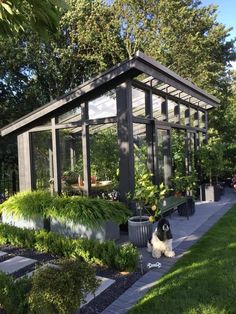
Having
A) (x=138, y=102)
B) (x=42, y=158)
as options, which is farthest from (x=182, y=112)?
(x=42, y=158)

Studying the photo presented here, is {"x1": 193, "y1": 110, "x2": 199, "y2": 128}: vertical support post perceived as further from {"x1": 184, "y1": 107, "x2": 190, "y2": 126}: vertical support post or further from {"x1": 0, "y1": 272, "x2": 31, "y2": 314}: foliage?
{"x1": 0, "y1": 272, "x2": 31, "y2": 314}: foliage

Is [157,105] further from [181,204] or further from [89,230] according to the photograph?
[89,230]

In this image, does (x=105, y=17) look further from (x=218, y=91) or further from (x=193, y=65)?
(x=218, y=91)

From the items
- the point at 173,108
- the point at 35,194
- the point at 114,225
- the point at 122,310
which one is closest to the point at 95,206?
the point at 114,225

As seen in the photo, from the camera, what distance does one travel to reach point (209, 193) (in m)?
9.81

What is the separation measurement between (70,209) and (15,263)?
147 centimetres

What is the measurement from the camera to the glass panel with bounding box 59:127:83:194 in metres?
7.24

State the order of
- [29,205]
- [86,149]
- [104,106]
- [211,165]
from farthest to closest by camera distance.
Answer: [211,165] → [86,149] → [104,106] → [29,205]

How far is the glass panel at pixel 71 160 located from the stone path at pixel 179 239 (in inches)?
93.3

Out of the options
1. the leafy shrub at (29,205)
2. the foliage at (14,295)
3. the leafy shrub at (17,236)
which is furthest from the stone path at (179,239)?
the leafy shrub at (29,205)

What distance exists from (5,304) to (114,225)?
2.92m

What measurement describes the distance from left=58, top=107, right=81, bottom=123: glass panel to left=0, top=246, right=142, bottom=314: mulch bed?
2998mm

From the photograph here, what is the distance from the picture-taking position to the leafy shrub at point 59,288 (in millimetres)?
2793

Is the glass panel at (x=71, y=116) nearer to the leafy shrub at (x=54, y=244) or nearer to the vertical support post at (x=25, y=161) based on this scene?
the vertical support post at (x=25, y=161)
